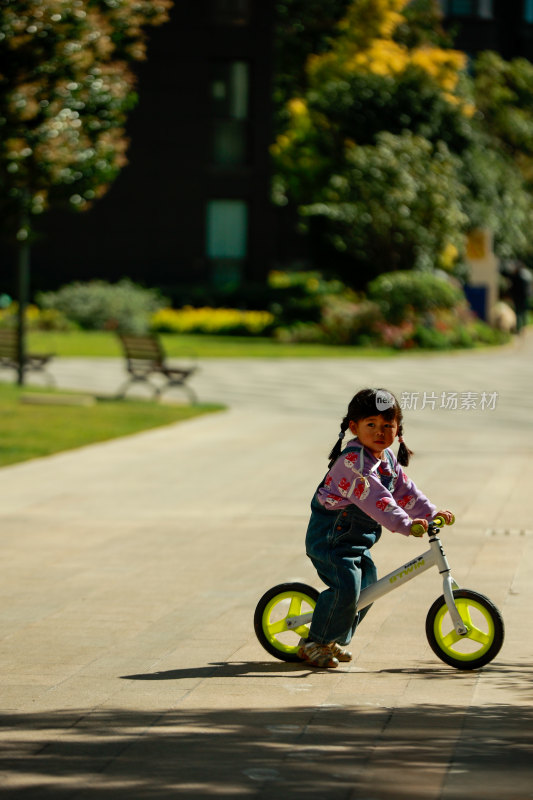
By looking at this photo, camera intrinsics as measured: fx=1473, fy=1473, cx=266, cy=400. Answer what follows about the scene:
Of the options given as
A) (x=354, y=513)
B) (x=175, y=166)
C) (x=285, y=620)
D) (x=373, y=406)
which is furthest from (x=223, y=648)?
(x=175, y=166)

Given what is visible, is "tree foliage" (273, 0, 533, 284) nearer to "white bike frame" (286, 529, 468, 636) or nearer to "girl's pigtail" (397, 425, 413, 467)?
"girl's pigtail" (397, 425, 413, 467)

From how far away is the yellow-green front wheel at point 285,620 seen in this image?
682cm

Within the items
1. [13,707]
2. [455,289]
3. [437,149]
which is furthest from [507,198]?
[13,707]

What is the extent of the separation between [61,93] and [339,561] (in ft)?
33.3

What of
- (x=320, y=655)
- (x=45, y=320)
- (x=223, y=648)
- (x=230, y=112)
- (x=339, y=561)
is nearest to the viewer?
(x=339, y=561)

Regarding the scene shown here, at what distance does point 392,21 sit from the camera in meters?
44.8

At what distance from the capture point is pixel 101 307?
3841cm

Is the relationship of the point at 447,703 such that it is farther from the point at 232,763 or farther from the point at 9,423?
the point at 9,423

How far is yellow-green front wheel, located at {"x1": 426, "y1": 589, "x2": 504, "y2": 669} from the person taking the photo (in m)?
6.62

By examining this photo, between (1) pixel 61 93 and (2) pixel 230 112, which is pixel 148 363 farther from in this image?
(2) pixel 230 112

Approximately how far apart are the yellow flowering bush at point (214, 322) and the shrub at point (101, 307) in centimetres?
49

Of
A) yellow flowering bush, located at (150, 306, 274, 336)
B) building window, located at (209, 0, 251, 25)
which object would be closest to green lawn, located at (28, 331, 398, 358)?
yellow flowering bush, located at (150, 306, 274, 336)

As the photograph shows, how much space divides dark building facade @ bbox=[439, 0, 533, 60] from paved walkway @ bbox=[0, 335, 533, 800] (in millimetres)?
38646

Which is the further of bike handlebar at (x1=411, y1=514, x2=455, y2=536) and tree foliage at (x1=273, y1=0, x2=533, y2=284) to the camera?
tree foliage at (x1=273, y1=0, x2=533, y2=284)
